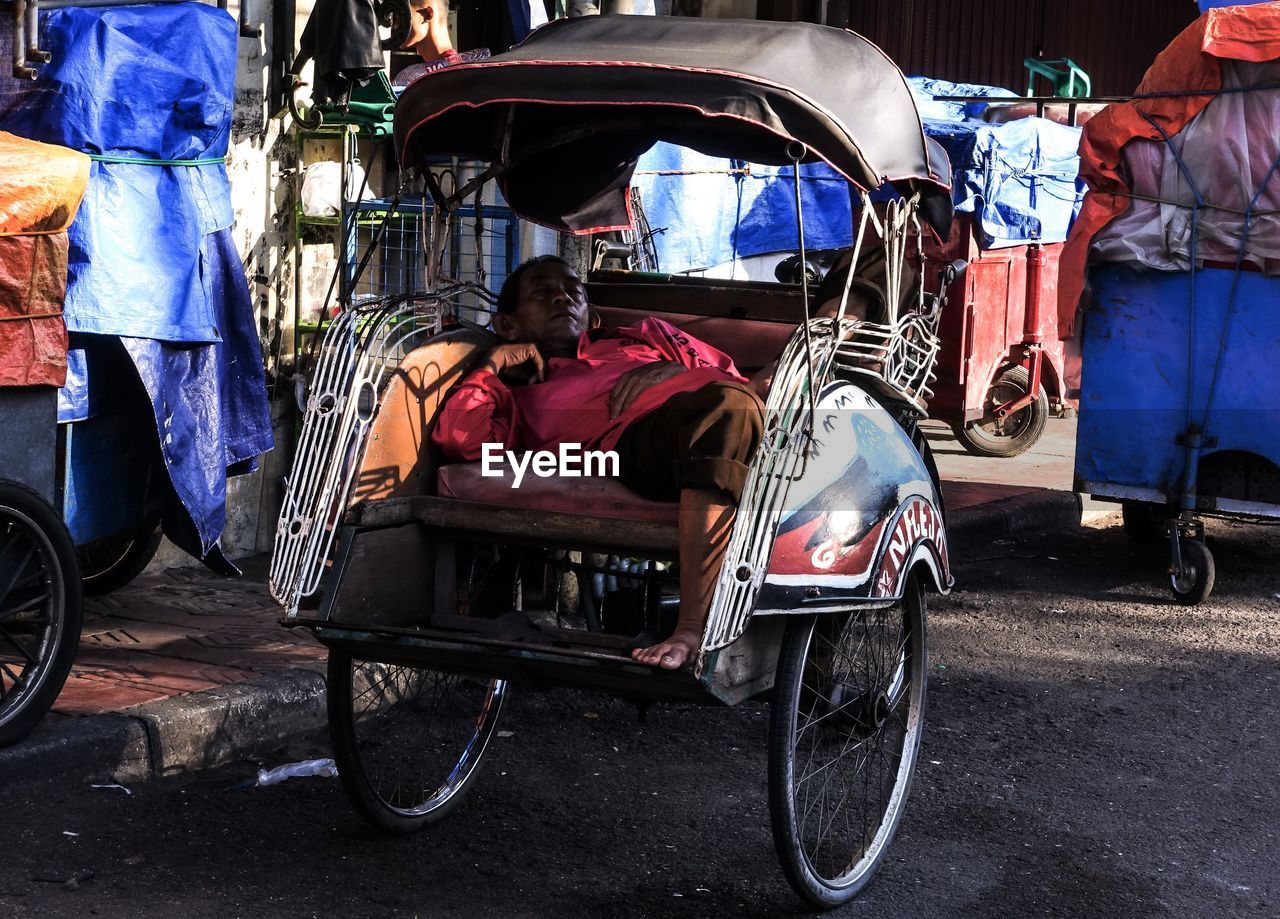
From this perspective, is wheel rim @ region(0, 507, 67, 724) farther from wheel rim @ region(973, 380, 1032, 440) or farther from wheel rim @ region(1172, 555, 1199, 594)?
wheel rim @ region(973, 380, 1032, 440)

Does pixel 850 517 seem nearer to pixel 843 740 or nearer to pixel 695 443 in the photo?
pixel 695 443

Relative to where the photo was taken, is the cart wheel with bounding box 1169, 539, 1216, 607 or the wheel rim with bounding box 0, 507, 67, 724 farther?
the cart wheel with bounding box 1169, 539, 1216, 607

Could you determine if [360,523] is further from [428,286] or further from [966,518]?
[966,518]

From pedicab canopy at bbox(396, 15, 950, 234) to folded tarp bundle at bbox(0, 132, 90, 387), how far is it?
104 centimetres

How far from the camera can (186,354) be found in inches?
203

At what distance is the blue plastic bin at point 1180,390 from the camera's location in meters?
6.70

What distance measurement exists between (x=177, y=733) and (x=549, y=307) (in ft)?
5.20

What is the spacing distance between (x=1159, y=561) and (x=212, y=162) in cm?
494

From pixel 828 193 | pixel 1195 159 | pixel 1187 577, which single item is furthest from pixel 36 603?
pixel 828 193

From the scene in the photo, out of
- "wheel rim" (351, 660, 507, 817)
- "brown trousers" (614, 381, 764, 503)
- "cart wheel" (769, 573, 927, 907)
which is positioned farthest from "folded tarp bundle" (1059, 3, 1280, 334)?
"wheel rim" (351, 660, 507, 817)

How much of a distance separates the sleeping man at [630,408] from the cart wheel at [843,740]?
305 millimetres

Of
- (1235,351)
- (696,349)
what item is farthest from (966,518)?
(696,349)

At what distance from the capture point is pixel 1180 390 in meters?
6.91

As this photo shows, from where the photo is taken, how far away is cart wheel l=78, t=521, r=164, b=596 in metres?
5.53
